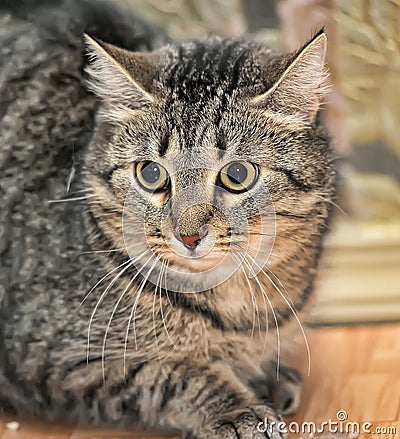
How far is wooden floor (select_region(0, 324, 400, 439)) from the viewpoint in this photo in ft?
3.52

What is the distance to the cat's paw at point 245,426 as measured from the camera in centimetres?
100

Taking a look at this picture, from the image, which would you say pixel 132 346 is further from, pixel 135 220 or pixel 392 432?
pixel 392 432

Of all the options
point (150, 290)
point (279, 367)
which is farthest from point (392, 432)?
point (150, 290)

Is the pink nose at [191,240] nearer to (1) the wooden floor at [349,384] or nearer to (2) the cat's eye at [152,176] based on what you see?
(2) the cat's eye at [152,176]

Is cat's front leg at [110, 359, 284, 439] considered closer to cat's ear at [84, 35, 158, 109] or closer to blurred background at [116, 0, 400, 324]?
blurred background at [116, 0, 400, 324]

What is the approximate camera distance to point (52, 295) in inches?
41.1

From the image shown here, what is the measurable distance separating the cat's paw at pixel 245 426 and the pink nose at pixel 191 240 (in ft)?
0.81

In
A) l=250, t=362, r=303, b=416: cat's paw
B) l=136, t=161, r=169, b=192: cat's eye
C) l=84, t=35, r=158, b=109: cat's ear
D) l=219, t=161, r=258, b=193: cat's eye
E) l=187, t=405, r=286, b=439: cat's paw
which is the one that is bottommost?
l=187, t=405, r=286, b=439: cat's paw

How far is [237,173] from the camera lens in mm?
941

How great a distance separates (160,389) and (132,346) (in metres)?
0.07

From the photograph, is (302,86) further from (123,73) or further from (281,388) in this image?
(281,388)

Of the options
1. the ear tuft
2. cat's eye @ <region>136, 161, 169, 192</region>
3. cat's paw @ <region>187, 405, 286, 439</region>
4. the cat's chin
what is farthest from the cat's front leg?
the ear tuft

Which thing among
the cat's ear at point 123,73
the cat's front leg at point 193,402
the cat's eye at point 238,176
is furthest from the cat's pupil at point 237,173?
the cat's front leg at point 193,402

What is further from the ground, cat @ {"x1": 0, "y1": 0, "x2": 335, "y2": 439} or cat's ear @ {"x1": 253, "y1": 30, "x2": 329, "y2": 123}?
cat's ear @ {"x1": 253, "y1": 30, "x2": 329, "y2": 123}
